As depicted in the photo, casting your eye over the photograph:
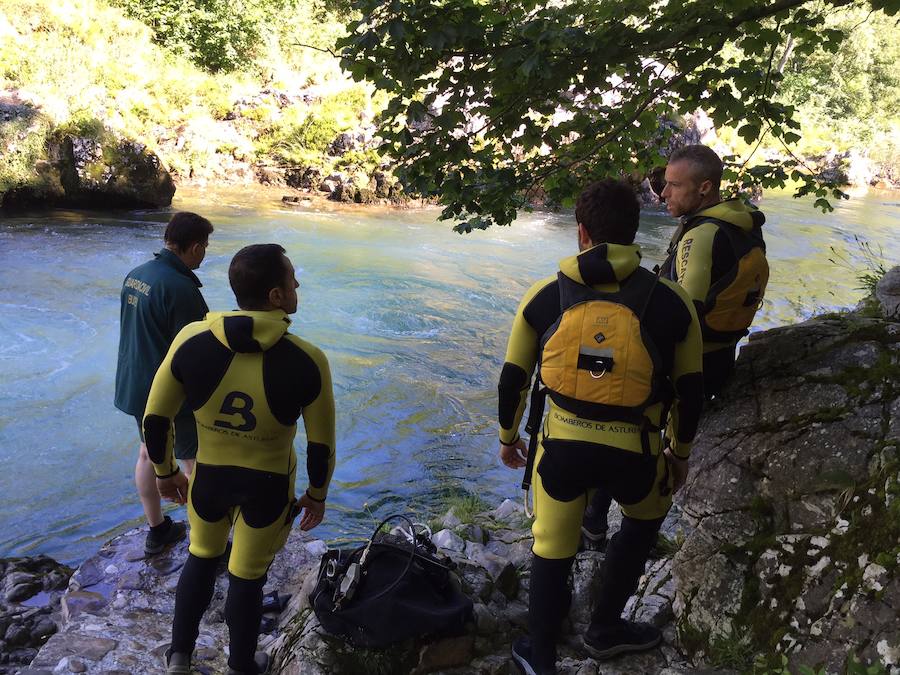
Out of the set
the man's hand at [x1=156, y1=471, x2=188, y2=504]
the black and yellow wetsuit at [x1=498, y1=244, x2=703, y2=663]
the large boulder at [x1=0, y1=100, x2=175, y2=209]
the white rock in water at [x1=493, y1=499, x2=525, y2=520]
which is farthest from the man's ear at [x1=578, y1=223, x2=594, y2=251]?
the large boulder at [x1=0, y1=100, x2=175, y2=209]

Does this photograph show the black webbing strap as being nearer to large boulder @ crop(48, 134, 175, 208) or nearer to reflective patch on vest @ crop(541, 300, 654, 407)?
reflective patch on vest @ crop(541, 300, 654, 407)

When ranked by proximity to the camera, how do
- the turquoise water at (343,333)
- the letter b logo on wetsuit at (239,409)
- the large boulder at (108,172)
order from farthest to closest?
the large boulder at (108,172) → the turquoise water at (343,333) → the letter b logo on wetsuit at (239,409)

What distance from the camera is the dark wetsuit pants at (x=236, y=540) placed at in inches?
108

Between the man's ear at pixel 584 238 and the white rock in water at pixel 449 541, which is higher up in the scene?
the man's ear at pixel 584 238

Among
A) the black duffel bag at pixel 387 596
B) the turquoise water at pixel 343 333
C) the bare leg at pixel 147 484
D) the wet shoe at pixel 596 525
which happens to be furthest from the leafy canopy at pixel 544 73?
the turquoise water at pixel 343 333

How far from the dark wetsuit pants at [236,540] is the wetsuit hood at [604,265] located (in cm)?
139

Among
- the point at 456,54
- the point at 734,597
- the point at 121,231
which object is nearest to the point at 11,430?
the point at 456,54

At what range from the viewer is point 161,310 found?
3684 mm

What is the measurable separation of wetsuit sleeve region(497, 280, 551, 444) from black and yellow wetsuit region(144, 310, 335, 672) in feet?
2.30

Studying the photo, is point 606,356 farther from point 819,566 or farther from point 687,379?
point 819,566

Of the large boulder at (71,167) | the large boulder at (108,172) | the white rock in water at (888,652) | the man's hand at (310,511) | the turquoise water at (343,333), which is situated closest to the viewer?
the white rock in water at (888,652)

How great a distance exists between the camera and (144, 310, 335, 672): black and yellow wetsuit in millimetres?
2660

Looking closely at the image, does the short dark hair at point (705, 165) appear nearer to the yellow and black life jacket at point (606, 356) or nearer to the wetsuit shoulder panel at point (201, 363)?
the yellow and black life jacket at point (606, 356)

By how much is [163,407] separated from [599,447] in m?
1.67
